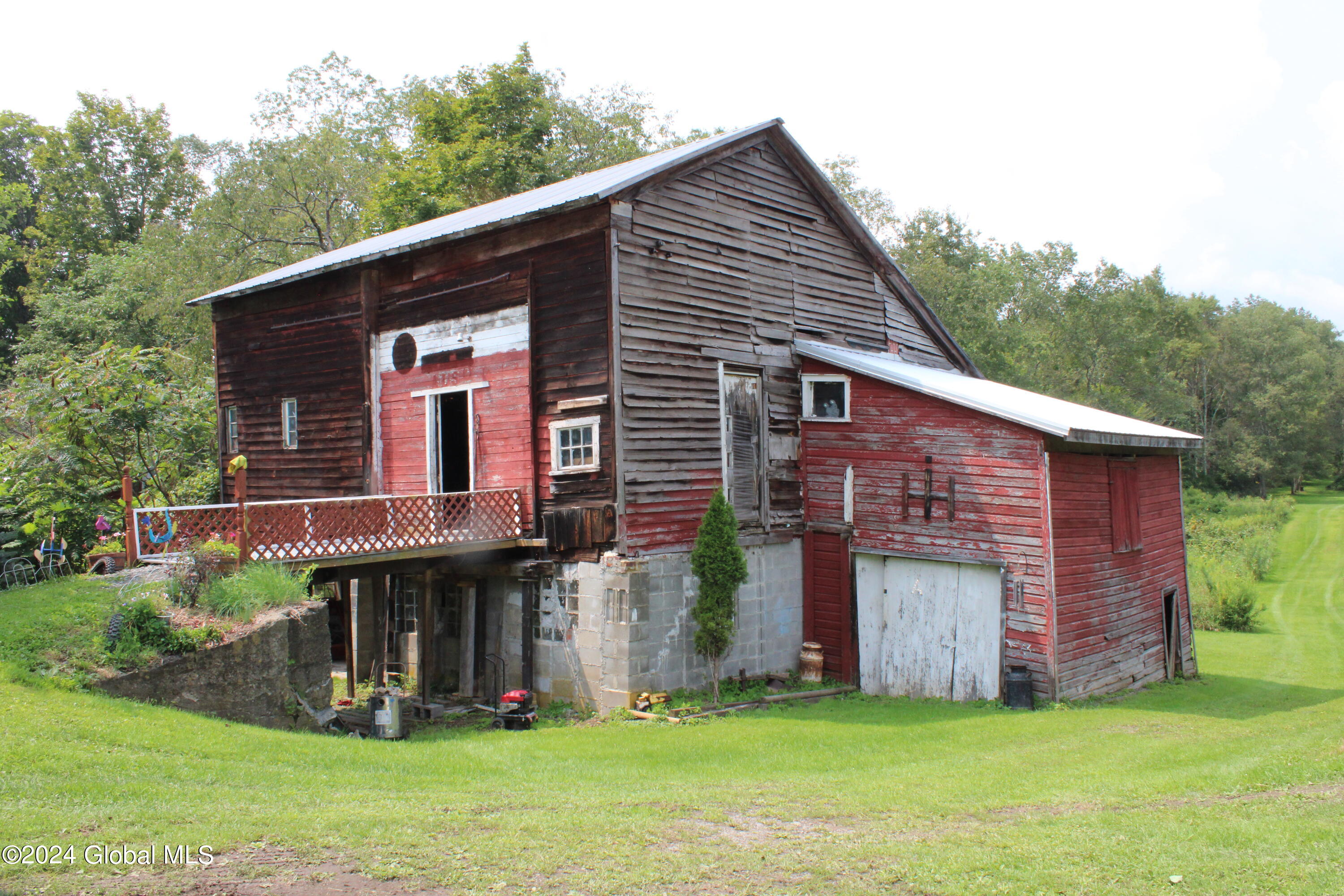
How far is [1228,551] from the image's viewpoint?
131 ft

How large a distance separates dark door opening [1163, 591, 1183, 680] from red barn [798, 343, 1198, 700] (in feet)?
0.13

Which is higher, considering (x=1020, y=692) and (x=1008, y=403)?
(x=1008, y=403)

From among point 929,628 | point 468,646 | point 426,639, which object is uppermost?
point 929,628

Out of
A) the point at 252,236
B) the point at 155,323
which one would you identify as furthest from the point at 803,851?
the point at 155,323

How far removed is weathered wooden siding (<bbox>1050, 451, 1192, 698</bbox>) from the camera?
13812 mm

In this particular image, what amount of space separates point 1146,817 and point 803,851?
3.03 meters

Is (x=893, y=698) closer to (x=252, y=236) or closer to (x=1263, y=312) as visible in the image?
(x=252, y=236)

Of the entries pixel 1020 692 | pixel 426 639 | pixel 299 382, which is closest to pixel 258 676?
pixel 426 639

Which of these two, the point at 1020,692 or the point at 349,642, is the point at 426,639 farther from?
the point at 1020,692

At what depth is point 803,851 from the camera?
6.71 metres

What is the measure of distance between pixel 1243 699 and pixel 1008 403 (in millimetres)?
6409

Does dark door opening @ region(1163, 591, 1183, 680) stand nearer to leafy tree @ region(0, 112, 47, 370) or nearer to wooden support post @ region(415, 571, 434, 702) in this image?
wooden support post @ region(415, 571, 434, 702)

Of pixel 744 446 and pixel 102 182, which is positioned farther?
pixel 102 182

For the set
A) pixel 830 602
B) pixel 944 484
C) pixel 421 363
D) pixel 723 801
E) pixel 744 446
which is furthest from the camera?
pixel 421 363
